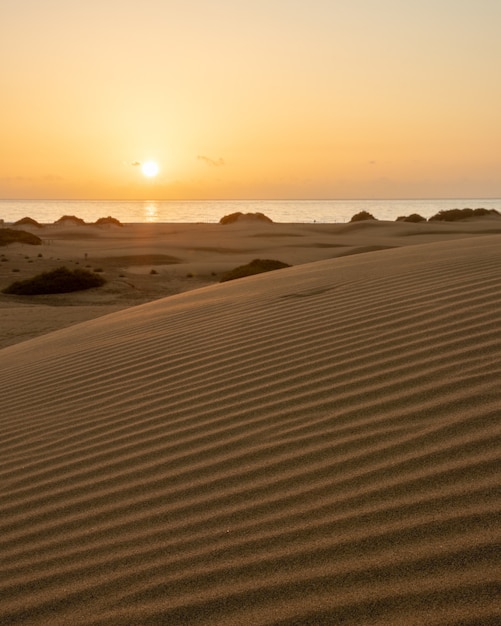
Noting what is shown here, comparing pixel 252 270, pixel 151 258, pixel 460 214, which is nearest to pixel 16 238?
pixel 151 258

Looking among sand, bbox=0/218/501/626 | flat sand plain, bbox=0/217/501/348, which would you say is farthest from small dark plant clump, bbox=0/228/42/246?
sand, bbox=0/218/501/626

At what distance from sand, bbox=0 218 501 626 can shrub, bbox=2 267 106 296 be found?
11.7 metres

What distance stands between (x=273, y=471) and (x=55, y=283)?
1538cm

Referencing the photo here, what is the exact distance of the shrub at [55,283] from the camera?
17.5 metres

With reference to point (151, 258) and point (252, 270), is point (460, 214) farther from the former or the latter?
point (252, 270)

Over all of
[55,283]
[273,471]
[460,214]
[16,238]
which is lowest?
[55,283]

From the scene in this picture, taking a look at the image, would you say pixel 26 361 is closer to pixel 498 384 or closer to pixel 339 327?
pixel 339 327

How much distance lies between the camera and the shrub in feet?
57.3

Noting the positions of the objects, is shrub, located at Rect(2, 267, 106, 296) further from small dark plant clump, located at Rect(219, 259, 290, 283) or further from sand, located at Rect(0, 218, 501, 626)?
sand, located at Rect(0, 218, 501, 626)

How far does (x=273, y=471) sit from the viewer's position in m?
3.00

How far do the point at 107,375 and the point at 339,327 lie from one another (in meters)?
1.65

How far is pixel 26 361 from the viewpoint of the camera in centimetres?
713

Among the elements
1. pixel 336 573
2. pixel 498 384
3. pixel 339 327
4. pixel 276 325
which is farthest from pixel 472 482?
pixel 276 325

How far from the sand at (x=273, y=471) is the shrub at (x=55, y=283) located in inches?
461
